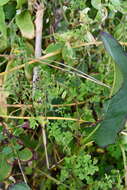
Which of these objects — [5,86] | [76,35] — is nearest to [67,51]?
[76,35]

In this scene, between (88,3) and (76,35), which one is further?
(88,3)

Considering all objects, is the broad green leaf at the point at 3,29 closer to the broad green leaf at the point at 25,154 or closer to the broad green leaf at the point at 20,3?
the broad green leaf at the point at 20,3

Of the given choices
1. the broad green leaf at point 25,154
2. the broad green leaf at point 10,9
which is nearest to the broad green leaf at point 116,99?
the broad green leaf at point 25,154

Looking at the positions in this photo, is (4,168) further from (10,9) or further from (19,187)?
(10,9)

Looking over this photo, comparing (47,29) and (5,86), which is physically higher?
(47,29)

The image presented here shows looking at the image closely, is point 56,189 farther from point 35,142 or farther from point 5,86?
point 5,86

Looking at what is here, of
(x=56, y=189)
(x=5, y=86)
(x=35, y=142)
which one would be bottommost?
(x=56, y=189)
